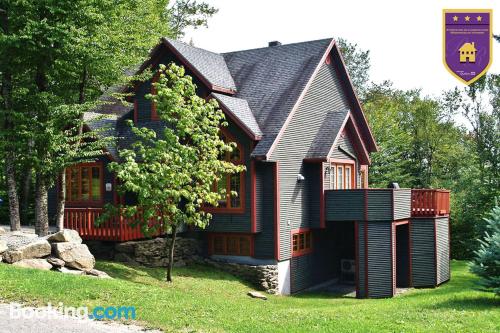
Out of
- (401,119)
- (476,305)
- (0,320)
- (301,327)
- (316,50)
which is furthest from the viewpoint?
(401,119)

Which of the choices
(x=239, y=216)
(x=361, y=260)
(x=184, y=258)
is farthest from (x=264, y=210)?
(x=361, y=260)

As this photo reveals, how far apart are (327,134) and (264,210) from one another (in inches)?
192

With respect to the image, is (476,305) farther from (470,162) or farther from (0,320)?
(470,162)

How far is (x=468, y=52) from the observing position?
88.7 feet

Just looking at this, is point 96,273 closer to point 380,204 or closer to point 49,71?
point 49,71

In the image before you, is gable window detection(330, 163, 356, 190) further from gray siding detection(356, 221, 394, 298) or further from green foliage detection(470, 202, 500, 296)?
green foliage detection(470, 202, 500, 296)

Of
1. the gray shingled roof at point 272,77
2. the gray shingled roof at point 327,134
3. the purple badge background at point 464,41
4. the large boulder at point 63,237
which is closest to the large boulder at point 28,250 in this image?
the large boulder at point 63,237

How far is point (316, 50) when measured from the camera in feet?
82.2

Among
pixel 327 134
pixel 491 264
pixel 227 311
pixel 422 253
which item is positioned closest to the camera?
pixel 227 311

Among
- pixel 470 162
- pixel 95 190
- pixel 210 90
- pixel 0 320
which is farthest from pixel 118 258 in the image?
pixel 470 162

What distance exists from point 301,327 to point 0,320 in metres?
5.83

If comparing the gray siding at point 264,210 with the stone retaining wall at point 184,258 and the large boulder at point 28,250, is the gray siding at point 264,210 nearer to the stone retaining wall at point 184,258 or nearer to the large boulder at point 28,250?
the stone retaining wall at point 184,258

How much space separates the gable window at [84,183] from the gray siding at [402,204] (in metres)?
12.5

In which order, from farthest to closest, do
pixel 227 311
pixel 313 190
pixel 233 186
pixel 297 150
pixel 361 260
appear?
pixel 313 190
pixel 297 150
pixel 361 260
pixel 233 186
pixel 227 311
